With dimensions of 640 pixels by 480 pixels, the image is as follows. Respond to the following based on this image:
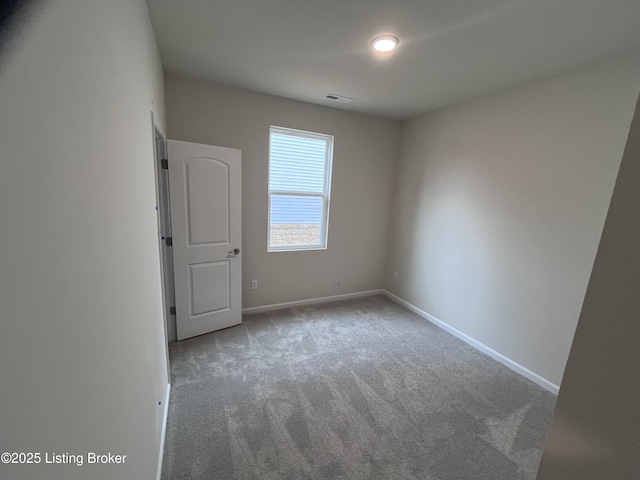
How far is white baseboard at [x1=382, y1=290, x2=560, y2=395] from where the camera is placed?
2324 mm

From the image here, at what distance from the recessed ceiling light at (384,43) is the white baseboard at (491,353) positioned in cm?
281

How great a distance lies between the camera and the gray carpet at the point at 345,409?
1577 mm

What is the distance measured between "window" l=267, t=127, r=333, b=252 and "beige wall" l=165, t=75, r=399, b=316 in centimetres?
11

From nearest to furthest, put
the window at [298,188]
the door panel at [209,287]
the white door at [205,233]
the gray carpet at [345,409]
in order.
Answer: the gray carpet at [345,409]
the white door at [205,233]
the door panel at [209,287]
the window at [298,188]

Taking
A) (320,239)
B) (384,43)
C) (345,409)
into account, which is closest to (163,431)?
(345,409)

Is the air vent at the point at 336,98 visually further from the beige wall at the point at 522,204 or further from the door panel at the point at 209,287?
the door panel at the point at 209,287

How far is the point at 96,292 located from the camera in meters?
0.72

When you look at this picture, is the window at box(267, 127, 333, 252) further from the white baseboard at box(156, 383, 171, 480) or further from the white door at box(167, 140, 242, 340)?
the white baseboard at box(156, 383, 171, 480)

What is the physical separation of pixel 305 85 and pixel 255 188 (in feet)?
4.05

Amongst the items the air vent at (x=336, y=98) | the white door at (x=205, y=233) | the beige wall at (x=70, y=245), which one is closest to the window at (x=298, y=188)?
the air vent at (x=336, y=98)

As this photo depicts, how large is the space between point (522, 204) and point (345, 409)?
236 cm

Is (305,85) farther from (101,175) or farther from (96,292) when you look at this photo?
(96,292)

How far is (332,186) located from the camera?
11.9ft

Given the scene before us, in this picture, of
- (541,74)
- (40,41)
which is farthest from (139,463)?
(541,74)
